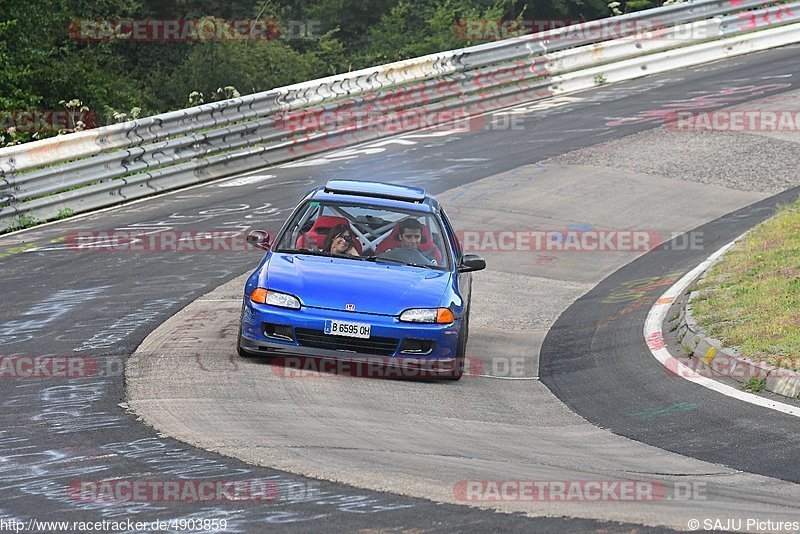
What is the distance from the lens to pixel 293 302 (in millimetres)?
10297

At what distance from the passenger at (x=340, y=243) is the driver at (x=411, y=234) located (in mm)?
472

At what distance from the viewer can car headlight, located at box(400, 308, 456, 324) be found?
10.4 metres

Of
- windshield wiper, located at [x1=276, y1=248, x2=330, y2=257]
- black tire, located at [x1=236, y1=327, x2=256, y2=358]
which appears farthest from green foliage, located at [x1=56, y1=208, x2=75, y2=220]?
black tire, located at [x1=236, y1=327, x2=256, y2=358]

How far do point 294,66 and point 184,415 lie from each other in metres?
23.2

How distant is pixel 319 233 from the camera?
37.7ft

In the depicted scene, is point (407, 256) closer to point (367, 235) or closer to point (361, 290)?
point (367, 235)

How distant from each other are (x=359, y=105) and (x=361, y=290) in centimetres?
1239

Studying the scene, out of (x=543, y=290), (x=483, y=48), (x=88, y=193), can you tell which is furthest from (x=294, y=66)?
(x=543, y=290)

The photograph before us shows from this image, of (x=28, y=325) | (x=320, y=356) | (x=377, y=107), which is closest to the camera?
(x=320, y=356)

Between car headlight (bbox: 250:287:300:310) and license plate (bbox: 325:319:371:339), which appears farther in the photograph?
car headlight (bbox: 250:287:300:310)

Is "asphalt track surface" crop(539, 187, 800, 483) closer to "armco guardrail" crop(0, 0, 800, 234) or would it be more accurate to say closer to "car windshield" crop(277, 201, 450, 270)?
"car windshield" crop(277, 201, 450, 270)

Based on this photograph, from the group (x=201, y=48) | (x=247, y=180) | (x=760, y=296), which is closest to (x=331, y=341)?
(x=760, y=296)

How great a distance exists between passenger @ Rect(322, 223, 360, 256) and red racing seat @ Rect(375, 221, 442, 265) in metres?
0.24

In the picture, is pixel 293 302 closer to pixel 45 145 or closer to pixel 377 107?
pixel 45 145
